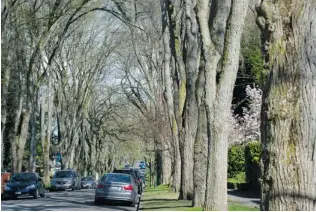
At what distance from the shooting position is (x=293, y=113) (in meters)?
8.50

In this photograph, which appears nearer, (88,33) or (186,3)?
(186,3)

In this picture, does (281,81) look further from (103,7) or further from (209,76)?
(103,7)

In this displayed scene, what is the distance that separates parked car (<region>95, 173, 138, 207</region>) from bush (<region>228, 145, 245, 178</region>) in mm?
13180

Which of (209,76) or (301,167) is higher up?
(209,76)

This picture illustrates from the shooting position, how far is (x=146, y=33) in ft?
132

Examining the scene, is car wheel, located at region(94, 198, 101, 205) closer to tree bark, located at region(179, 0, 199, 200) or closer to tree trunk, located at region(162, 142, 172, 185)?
tree bark, located at region(179, 0, 199, 200)

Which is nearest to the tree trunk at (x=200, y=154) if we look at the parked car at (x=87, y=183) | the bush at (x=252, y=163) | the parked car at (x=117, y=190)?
the parked car at (x=117, y=190)

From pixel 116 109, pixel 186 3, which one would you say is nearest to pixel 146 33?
pixel 186 3

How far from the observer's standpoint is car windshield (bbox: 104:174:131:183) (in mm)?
28100

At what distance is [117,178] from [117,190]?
2.67 feet

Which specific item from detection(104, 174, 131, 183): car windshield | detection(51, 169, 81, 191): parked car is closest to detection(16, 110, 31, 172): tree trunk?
detection(51, 169, 81, 191): parked car

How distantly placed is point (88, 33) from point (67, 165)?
16692mm

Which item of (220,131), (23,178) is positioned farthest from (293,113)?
(23,178)

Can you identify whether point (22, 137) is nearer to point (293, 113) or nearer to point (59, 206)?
point (59, 206)
